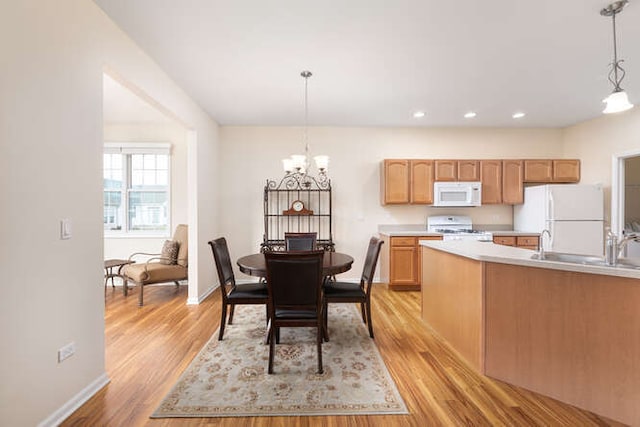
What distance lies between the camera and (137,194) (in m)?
5.07

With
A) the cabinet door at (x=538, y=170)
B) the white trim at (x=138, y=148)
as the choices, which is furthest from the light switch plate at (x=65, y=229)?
the cabinet door at (x=538, y=170)

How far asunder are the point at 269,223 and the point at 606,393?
4.26m

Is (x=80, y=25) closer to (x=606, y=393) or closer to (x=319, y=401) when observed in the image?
(x=319, y=401)

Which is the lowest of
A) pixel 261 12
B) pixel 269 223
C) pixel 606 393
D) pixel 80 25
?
pixel 606 393

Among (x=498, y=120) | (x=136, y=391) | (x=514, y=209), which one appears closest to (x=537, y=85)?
(x=498, y=120)

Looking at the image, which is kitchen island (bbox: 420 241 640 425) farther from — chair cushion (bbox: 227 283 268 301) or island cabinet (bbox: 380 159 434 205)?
island cabinet (bbox: 380 159 434 205)

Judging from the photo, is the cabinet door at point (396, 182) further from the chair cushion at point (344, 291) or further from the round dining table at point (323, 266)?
the chair cushion at point (344, 291)

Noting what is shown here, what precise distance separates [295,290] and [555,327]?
180cm

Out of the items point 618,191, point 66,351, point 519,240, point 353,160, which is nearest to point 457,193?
point 519,240

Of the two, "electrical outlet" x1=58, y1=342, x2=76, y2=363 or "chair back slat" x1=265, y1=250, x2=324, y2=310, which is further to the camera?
"chair back slat" x1=265, y1=250, x2=324, y2=310

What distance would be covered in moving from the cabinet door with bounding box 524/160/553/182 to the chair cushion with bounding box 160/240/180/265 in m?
5.67

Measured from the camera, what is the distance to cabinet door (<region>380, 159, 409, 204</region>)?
4.82 metres

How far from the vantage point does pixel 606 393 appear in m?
1.84

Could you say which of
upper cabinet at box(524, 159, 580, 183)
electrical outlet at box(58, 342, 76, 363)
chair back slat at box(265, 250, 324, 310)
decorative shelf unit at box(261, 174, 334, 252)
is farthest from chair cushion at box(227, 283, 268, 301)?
upper cabinet at box(524, 159, 580, 183)
